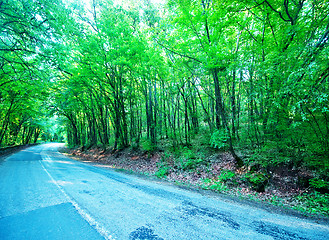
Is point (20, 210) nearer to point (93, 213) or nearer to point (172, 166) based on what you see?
point (93, 213)

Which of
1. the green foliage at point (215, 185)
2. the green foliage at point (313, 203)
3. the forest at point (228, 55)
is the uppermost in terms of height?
the forest at point (228, 55)

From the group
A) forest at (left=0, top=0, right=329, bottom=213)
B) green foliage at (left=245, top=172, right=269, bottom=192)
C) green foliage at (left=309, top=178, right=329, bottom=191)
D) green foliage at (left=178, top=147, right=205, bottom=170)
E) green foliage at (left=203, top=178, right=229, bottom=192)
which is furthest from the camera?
green foliage at (left=178, top=147, right=205, bottom=170)

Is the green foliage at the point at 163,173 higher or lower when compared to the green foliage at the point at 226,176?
lower

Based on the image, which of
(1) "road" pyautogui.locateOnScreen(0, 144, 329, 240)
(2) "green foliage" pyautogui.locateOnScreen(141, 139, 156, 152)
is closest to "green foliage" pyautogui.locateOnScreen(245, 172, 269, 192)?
(1) "road" pyautogui.locateOnScreen(0, 144, 329, 240)

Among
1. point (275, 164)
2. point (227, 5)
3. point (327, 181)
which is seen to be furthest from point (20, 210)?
point (227, 5)

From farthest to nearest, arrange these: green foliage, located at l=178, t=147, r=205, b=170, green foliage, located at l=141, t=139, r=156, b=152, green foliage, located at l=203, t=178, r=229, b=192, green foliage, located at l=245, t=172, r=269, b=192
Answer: green foliage, located at l=141, t=139, r=156, b=152, green foliage, located at l=178, t=147, r=205, b=170, green foliage, located at l=203, t=178, r=229, b=192, green foliage, located at l=245, t=172, r=269, b=192

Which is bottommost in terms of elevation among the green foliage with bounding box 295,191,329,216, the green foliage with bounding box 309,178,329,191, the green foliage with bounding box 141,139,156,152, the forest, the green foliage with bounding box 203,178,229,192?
the green foliage with bounding box 203,178,229,192

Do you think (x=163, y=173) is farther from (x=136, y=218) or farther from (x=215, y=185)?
(x=136, y=218)

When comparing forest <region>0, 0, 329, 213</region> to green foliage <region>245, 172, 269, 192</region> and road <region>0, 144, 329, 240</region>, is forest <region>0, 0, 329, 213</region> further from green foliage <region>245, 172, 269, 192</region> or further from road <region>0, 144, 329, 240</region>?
road <region>0, 144, 329, 240</region>

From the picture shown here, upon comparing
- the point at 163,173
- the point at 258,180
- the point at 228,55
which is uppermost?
the point at 228,55

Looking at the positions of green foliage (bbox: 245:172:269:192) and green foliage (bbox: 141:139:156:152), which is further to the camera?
green foliage (bbox: 141:139:156:152)

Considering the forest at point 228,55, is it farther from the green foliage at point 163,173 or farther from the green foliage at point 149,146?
the green foliage at point 163,173

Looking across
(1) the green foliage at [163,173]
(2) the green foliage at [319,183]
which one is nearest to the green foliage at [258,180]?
(2) the green foliage at [319,183]

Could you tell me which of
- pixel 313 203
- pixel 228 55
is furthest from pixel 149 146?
pixel 313 203
